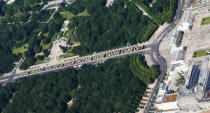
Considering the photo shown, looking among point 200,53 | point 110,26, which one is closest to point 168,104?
point 200,53

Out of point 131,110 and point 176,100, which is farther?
point 131,110

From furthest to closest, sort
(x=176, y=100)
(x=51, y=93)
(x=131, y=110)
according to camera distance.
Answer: (x=51, y=93)
(x=131, y=110)
(x=176, y=100)

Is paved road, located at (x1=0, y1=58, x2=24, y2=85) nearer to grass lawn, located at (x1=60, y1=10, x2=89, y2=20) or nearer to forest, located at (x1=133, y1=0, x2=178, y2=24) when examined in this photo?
grass lawn, located at (x1=60, y1=10, x2=89, y2=20)

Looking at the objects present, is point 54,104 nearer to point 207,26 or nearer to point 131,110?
point 131,110

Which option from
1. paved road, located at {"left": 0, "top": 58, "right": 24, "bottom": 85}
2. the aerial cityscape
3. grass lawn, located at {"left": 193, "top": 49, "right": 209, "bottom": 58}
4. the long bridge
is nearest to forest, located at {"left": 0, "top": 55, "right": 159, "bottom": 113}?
the aerial cityscape

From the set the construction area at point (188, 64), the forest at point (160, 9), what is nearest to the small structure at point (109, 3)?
the forest at point (160, 9)

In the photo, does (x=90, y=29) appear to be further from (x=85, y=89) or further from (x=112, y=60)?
(x=85, y=89)

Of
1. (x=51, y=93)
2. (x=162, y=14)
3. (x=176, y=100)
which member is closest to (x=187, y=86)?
(x=176, y=100)
